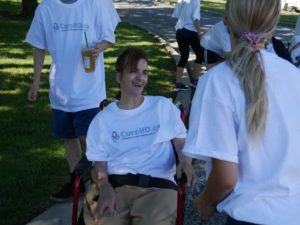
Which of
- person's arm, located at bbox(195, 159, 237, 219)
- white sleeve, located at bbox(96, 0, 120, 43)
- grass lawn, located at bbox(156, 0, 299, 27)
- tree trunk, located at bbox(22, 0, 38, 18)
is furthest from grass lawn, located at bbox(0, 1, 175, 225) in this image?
grass lawn, located at bbox(156, 0, 299, 27)

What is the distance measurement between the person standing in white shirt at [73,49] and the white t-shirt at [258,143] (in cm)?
223

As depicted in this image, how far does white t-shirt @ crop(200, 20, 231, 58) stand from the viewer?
17.5ft

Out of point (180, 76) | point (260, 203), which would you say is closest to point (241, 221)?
point (260, 203)

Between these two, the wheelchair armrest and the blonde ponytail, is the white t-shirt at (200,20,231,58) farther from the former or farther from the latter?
the blonde ponytail

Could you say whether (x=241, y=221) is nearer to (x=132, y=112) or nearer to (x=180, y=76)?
(x=132, y=112)

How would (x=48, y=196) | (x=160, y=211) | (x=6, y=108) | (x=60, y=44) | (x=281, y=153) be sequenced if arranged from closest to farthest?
(x=281, y=153) < (x=160, y=211) < (x=60, y=44) < (x=48, y=196) < (x=6, y=108)

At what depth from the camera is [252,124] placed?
67.4 inches

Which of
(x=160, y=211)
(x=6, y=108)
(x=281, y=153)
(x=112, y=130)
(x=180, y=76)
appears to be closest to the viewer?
(x=281, y=153)

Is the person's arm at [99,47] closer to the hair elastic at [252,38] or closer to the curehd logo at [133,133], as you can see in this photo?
the curehd logo at [133,133]

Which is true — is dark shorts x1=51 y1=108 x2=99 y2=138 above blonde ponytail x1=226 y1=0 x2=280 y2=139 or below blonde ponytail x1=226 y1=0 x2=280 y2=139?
below

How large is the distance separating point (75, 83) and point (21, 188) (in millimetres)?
1073

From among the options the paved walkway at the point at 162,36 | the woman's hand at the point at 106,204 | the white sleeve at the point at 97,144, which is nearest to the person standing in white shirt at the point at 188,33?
the paved walkway at the point at 162,36

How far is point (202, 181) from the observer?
452 cm

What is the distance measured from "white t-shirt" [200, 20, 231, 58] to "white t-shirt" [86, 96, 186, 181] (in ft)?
7.34
